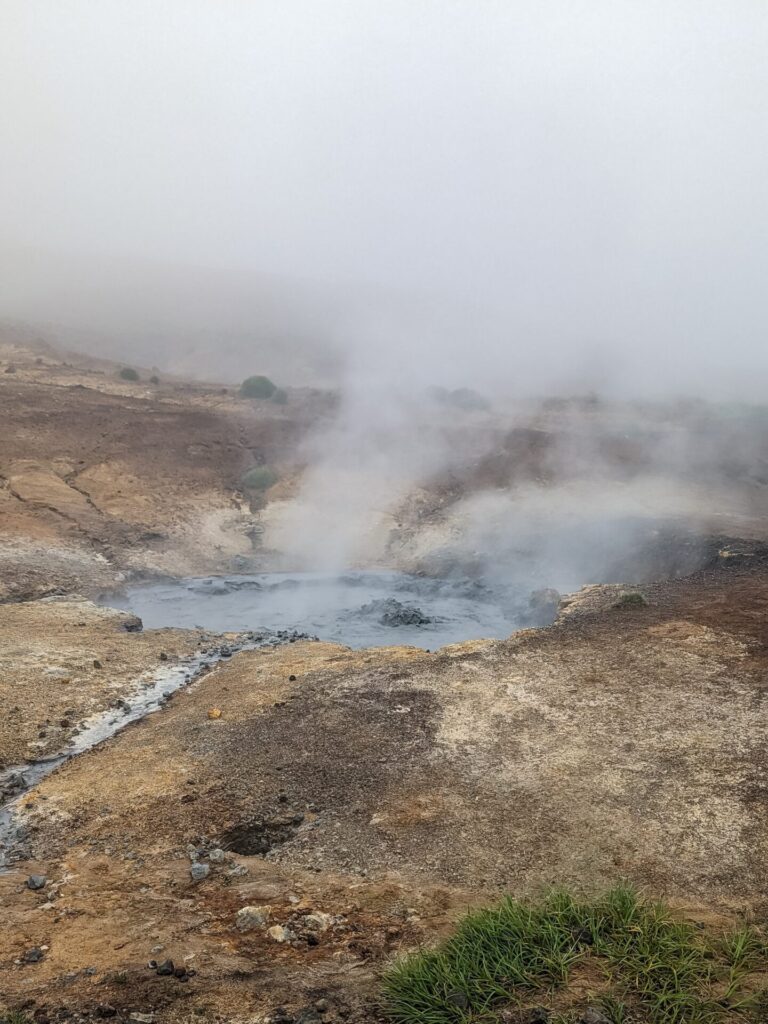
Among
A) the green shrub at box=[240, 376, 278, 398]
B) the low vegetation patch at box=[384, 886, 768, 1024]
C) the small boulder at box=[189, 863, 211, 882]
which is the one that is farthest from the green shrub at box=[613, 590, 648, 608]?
the green shrub at box=[240, 376, 278, 398]

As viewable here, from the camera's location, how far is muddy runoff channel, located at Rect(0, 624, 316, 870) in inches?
252

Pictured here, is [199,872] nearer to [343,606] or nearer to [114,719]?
[114,719]

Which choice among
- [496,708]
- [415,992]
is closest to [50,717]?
[496,708]

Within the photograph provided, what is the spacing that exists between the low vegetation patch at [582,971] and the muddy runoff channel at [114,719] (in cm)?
400

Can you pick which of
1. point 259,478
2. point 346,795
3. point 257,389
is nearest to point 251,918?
point 346,795

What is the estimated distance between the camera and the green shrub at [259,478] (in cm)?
2295

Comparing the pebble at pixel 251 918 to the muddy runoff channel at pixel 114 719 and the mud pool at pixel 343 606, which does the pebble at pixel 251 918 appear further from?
the mud pool at pixel 343 606

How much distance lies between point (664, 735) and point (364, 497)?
1590cm

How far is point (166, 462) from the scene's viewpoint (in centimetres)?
2267

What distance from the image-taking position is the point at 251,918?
14.7 ft

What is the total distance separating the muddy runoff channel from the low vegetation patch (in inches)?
157

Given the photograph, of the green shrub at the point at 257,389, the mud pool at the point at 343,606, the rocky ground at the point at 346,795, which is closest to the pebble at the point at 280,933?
the rocky ground at the point at 346,795

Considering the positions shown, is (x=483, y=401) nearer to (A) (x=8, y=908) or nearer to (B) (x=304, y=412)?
(B) (x=304, y=412)

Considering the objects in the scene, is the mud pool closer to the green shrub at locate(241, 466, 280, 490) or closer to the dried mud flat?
the dried mud flat
